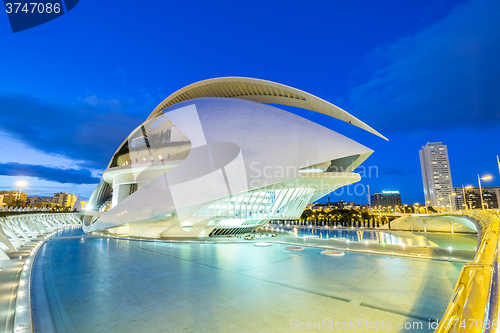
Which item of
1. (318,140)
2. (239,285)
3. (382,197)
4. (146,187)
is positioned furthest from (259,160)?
(382,197)

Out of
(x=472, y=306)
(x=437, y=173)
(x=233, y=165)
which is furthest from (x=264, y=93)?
(x=437, y=173)

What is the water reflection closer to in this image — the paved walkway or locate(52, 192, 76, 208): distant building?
the paved walkway

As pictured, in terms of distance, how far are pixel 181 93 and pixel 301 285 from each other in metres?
17.7

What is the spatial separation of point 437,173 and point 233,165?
128700mm

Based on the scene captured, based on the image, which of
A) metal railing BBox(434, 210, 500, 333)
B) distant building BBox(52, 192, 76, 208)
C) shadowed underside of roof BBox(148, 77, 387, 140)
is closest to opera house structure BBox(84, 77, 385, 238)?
shadowed underside of roof BBox(148, 77, 387, 140)

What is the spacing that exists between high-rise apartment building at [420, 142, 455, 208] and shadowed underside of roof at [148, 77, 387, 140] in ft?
393

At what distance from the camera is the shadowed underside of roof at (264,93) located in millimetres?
15180

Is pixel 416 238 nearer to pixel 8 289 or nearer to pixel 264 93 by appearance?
pixel 264 93

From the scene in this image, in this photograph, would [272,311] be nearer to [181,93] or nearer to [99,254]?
[99,254]

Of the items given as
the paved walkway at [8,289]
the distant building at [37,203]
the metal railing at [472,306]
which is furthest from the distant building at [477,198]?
the distant building at [37,203]

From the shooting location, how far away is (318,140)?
44.9 feet

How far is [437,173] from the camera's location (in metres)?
111

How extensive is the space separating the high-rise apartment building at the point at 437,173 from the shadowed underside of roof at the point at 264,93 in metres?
120

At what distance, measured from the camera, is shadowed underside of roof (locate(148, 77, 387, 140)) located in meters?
15.2
